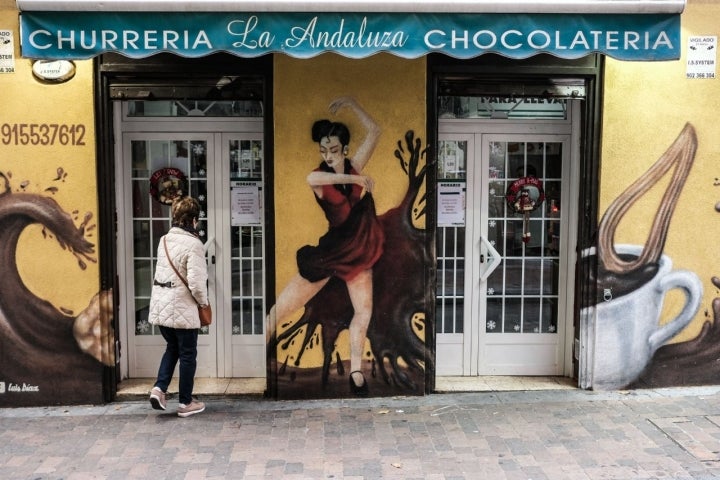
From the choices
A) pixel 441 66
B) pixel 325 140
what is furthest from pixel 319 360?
pixel 441 66

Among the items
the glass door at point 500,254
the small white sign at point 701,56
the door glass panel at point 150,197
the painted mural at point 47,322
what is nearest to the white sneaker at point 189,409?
the painted mural at point 47,322

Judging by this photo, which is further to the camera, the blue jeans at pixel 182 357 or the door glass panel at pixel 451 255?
the door glass panel at pixel 451 255

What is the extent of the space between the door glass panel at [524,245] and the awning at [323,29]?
152 centimetres

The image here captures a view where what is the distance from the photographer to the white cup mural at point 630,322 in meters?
6.12

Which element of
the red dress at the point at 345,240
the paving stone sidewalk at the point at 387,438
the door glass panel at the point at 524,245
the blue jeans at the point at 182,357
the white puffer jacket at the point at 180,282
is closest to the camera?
the paving stone sidewalk at the point at 387,438

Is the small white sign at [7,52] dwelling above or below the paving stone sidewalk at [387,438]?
above

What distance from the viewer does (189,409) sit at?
5695 mm

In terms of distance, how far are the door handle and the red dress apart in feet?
3.55

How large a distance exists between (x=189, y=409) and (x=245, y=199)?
191 centimetres

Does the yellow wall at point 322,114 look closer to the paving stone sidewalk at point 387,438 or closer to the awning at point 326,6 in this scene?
the awning at point 326,6

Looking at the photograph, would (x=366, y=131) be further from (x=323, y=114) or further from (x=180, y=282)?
(x=180, y=282)

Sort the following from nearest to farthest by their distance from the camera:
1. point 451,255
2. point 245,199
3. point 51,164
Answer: point 51,164 < point 245,199 < point 451,255

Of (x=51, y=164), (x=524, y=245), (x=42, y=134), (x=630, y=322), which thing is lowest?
(x=630, y=322)

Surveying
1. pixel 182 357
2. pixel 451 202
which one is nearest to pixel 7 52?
pixel 182 357
